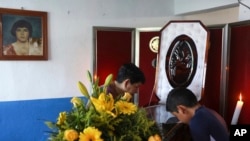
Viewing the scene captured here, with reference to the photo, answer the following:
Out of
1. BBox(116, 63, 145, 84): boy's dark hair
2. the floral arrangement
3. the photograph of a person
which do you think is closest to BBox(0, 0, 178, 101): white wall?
the photograph of a person

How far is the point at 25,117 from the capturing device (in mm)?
2979

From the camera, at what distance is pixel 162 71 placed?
108 inches

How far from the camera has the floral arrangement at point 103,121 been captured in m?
0.84

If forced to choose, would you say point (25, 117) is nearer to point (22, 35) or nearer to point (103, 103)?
point (22, 35)

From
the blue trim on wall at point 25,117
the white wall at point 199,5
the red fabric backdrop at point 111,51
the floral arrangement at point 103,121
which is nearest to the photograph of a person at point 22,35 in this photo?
the blue trim on wall at point 25,117

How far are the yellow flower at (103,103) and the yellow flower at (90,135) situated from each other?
2.8 inches

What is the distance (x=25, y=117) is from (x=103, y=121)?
2.37 m

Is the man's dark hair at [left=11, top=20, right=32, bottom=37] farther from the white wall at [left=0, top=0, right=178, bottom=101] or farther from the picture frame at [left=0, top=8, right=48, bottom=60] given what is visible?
the white wall at [left=0, top=0, right=178, bottom=101]

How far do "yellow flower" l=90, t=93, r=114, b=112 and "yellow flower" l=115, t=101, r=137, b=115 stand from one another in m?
0.02

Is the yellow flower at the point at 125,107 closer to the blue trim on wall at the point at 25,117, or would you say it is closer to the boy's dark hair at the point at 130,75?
the boy's dark hair at the point at 130,75

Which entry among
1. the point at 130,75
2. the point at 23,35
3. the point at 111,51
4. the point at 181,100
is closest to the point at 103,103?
the point at 181,100

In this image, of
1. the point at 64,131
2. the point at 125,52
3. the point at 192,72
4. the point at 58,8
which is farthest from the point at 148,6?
the point at 64,131

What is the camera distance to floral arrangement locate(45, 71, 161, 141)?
84cm

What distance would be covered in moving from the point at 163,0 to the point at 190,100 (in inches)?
83.2
